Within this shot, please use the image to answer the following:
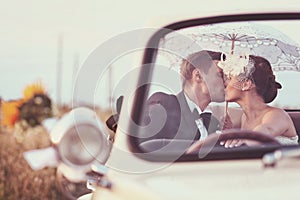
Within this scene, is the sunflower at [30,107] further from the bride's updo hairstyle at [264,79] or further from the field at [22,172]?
the bride's updo hairstyle at [264,79]

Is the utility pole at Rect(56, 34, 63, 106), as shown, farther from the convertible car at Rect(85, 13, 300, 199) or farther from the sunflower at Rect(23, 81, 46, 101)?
the convertible car at Rect(85, 13, 300, 199)

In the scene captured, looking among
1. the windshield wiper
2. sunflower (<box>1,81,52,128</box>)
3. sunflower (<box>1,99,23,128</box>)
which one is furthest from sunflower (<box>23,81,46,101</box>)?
the windshield wiper

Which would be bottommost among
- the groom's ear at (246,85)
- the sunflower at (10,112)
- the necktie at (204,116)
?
the sunflower at (10,112)

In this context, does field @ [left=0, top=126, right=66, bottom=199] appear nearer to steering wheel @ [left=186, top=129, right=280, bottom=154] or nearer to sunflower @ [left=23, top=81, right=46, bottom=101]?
sunflower @ [left=23, top=81, right=46, bottom=101]

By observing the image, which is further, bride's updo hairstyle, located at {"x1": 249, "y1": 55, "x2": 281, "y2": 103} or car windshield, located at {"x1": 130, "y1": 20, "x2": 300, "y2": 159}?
bride's updo hairstyle, located at {"x1": 249, "y1": 55, "x2": 281, "y2": 103}

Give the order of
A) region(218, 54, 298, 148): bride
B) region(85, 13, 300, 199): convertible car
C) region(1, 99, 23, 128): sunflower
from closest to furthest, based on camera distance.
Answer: region(85, 13, 300, 199): convertible car
region(218, 54, 298, 148): bride
region(1, 99, 23, 128): sunflower

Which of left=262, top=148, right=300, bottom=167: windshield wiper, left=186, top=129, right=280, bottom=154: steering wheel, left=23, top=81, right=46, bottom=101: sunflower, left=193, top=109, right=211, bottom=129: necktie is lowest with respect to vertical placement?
left=23, top=81, right=46, bottom=101: sunflower

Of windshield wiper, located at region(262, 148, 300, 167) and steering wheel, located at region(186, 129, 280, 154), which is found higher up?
windshield wiper, located at region(262, 148, 300, 167)

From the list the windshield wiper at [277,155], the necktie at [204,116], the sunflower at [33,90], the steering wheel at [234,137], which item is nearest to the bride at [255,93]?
the necktie at [204,116]

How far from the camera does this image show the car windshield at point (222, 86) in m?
2.40

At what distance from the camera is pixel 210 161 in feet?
6.99

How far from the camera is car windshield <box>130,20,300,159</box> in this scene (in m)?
2.40

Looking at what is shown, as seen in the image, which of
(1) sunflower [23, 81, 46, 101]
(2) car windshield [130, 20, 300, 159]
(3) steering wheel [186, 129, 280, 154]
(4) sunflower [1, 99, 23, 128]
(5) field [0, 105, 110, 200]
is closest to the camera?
(3) steering wheel [186, 129, 280, 154]

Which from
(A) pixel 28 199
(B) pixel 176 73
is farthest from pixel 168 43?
(A) pixel 28 199
